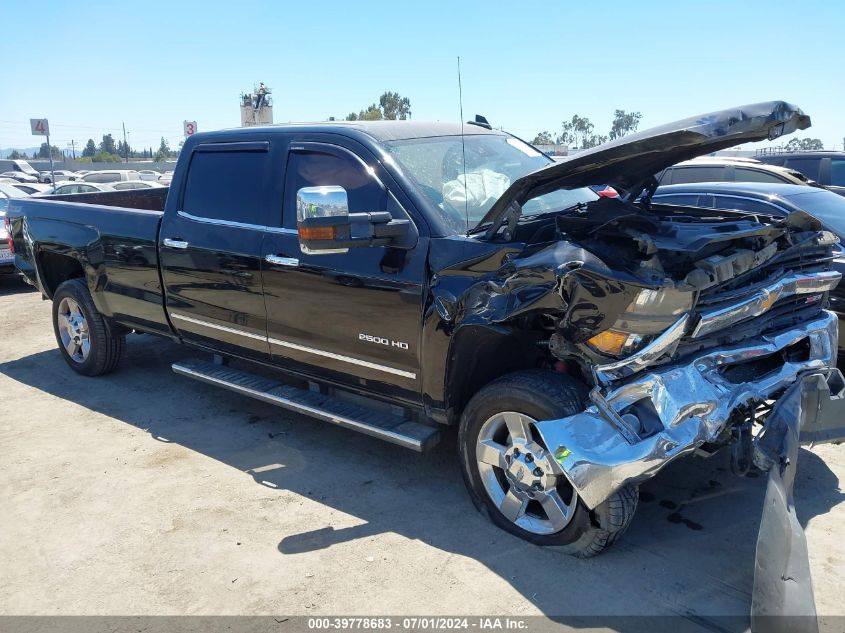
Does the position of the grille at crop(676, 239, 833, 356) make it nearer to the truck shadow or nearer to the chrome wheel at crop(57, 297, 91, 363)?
the truck shadow

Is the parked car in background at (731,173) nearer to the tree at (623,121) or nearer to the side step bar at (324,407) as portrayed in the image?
the side step bar at (324,407)

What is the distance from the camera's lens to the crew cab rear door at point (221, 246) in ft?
15.1

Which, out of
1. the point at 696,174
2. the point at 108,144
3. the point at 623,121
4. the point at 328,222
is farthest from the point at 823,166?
the point at 108,144

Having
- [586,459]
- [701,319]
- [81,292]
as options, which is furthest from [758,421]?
[81,292]

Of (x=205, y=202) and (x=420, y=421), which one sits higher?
(x=205, y=202)

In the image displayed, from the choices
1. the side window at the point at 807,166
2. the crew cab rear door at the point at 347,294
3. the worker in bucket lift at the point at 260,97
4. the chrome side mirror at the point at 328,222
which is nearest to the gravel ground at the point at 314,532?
the crew cab rear door at the point at 347,294

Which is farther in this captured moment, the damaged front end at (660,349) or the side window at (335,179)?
the side window at (335,179)

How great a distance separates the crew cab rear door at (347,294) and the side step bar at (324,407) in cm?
16

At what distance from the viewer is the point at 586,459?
3051 millimetres

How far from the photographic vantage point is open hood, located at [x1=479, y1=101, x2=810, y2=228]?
3.02 meters

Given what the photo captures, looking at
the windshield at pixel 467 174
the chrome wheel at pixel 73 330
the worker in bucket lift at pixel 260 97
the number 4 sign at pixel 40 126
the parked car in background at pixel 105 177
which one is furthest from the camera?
the parked car in background at pixel 105 177

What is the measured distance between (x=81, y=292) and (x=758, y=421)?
5.26 meters

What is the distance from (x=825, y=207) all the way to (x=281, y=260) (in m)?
4.60

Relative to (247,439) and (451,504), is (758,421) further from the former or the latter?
(247,439)
